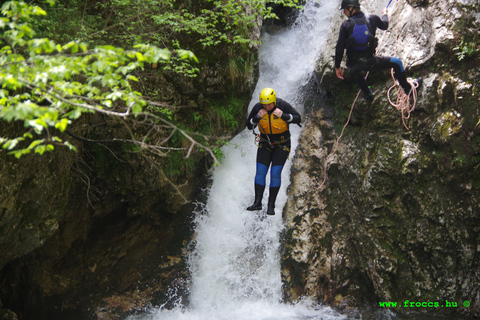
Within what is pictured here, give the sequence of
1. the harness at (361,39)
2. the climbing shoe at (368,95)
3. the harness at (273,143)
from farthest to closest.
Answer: the climbing shoe at (368,95) < the harness at (273,143) < the harness at (361,39)

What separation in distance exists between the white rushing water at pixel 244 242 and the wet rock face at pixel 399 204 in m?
0.43

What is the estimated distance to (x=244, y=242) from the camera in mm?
7570

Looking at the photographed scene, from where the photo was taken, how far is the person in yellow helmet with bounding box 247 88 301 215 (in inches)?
228

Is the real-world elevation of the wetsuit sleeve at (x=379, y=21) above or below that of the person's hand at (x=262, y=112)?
above

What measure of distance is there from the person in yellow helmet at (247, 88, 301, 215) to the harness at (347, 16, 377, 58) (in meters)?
1.35

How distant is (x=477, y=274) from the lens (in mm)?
5457

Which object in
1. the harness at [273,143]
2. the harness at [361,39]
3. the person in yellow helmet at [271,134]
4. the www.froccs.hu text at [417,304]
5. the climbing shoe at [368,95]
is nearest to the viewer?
the harness at [361,39]

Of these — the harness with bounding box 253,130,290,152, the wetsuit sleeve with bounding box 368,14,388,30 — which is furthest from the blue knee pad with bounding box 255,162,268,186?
the wetsuit sleeve with bounding box 368,14,388,30

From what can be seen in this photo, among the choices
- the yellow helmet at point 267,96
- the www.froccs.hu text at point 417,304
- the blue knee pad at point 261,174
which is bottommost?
the www.froccs.hu text at point 417,304

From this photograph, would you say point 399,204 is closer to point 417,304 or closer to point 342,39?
point 417,304

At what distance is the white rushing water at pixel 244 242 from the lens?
22.3ft

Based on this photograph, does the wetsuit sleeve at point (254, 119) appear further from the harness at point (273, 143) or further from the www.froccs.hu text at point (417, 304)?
the www.froccs.hu text at point (417, 304)

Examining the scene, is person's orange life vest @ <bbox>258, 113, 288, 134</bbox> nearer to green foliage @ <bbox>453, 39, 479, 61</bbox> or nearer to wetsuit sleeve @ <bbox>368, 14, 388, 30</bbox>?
wetsuit sleeve @ <bbox>368, 14, 388, 30</bbox>

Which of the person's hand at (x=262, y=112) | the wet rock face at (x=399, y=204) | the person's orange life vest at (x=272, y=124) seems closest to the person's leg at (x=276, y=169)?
the person's orange life vest at (x=272, y=124)
